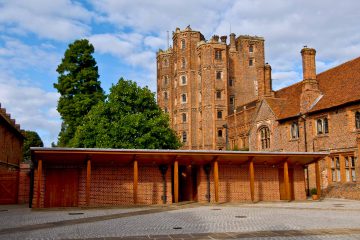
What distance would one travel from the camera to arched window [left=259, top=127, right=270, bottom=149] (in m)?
35.3

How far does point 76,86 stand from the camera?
127 feet

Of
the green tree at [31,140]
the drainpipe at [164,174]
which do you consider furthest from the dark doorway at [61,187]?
the green tree at [31,140]

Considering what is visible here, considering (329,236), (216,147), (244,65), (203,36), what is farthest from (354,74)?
(203,36)

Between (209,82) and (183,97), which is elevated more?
(209,82)

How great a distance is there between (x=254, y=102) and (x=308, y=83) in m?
12.9

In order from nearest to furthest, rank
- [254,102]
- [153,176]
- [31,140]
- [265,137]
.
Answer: [153,176], [265,137], [254,102], [31,140]

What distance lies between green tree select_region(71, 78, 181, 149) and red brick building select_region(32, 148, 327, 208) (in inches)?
315

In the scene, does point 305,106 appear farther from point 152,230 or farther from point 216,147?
point 216,147

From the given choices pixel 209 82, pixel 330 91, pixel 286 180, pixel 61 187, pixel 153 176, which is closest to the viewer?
pixel 61 187

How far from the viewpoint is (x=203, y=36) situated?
66.5 metres

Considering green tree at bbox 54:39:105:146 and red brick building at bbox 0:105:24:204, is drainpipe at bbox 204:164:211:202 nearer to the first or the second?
red brick building at bbox 0:105:24:204

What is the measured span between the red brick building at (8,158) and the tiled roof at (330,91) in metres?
21.7

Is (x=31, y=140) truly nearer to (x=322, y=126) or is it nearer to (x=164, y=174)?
(x=164, y=174)

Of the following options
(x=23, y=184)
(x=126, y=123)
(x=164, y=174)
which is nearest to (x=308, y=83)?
(x=126, y=123)
